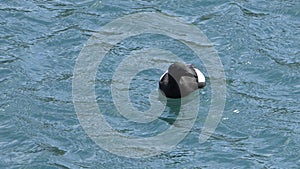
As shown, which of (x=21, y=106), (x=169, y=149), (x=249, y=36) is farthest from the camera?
(x=249, y=36)

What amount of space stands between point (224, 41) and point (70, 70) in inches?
119

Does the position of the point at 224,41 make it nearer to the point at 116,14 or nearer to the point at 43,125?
the point at 116,14

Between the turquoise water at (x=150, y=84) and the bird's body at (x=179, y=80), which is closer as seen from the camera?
the turquoise water at (x=150, y=84)

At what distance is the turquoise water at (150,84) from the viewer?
1356 cm

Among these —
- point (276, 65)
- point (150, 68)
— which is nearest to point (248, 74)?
point (276, 65)

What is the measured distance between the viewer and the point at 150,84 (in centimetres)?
1594

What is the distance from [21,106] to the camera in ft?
48.9

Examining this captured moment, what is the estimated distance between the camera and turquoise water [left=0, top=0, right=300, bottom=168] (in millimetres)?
13562

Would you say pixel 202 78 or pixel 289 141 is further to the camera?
pixel 202 78

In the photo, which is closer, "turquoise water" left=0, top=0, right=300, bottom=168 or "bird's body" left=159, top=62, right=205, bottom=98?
"turquoise water" left=0, top=0, right=300, bottom=168

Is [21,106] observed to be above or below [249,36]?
below

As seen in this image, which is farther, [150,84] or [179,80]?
[150,84]

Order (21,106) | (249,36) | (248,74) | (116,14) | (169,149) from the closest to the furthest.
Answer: (169,149) < (21,106) < (248,74) < (249,36) < (116,14)

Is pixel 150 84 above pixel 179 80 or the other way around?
the other way around
